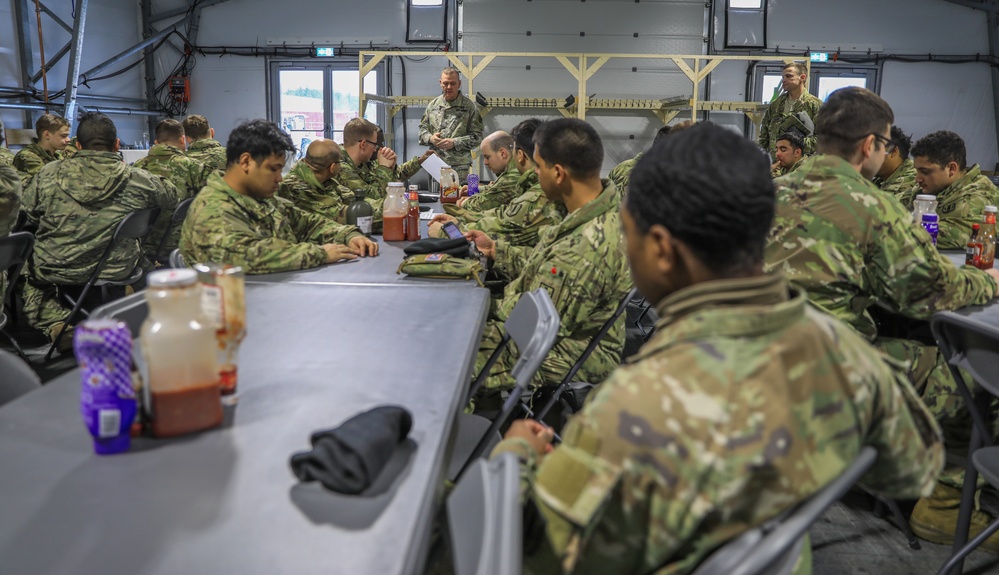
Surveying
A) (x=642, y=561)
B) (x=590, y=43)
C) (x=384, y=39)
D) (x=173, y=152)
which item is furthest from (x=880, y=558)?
(x=384, y=39)

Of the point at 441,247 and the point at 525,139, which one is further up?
the point at 525,139

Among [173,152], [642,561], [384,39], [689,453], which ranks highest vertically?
[384,39]

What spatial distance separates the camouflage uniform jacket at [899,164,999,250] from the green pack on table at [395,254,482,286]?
228 cm

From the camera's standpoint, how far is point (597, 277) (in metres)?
2.30

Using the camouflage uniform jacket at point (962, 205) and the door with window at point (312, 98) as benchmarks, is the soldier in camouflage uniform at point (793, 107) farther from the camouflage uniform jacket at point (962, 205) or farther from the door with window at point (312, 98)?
the door with window at point (312, 98)

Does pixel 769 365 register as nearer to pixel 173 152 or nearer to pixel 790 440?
pixel 790 440

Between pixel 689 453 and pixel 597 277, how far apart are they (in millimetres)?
1507

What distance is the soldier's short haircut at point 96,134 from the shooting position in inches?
163

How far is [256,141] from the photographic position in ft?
8.27

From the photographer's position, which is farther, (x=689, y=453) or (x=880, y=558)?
(x=880, y=558)

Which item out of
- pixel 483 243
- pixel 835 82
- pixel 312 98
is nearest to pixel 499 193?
pixel 483 243

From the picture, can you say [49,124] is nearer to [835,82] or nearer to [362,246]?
[362,246]

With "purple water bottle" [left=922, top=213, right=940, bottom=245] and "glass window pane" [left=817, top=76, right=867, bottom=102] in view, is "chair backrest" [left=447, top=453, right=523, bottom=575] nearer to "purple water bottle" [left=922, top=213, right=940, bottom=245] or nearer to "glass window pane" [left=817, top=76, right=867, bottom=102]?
"purple water bottle" [left=922, top=213, right=940, bottom=245]

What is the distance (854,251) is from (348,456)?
1650 mm
